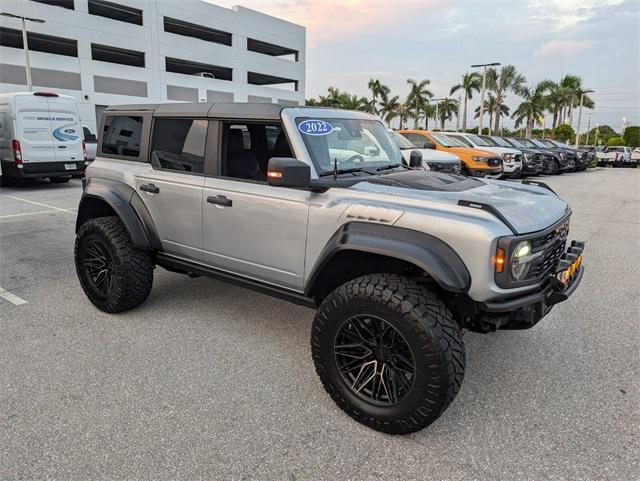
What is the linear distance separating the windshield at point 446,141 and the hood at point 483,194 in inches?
443

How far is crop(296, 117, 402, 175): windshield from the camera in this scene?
10.3 feet

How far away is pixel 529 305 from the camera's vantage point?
2.52m

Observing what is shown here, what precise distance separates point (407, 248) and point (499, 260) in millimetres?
462

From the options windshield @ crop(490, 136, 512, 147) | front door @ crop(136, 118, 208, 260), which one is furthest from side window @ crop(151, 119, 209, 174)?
windshield @ crop(490, 136, 512, 147)

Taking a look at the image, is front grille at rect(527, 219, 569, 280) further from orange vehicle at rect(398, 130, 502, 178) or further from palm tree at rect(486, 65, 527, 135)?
palm tree at rect(486, 65, 527, 135)

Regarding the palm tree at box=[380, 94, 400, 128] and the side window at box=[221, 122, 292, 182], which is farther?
the palm tree at box=[380, 94, 400, 128]

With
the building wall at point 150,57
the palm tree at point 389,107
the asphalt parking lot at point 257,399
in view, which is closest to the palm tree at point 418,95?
the palm tree at point 389,107

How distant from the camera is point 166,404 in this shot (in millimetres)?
2744

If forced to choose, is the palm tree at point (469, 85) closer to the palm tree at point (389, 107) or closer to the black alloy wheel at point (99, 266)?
the palm tree at point (389, 107)

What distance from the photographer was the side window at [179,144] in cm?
356

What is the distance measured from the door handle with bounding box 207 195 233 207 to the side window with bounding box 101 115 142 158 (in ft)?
3.49

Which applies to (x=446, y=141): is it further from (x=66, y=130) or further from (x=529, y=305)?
(x=529, y=305)

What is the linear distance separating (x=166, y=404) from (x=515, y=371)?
7.54ft

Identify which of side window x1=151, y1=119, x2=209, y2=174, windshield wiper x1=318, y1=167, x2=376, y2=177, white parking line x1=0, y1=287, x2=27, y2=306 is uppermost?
side window x1=151, y1=119, x2=209, y2=174
